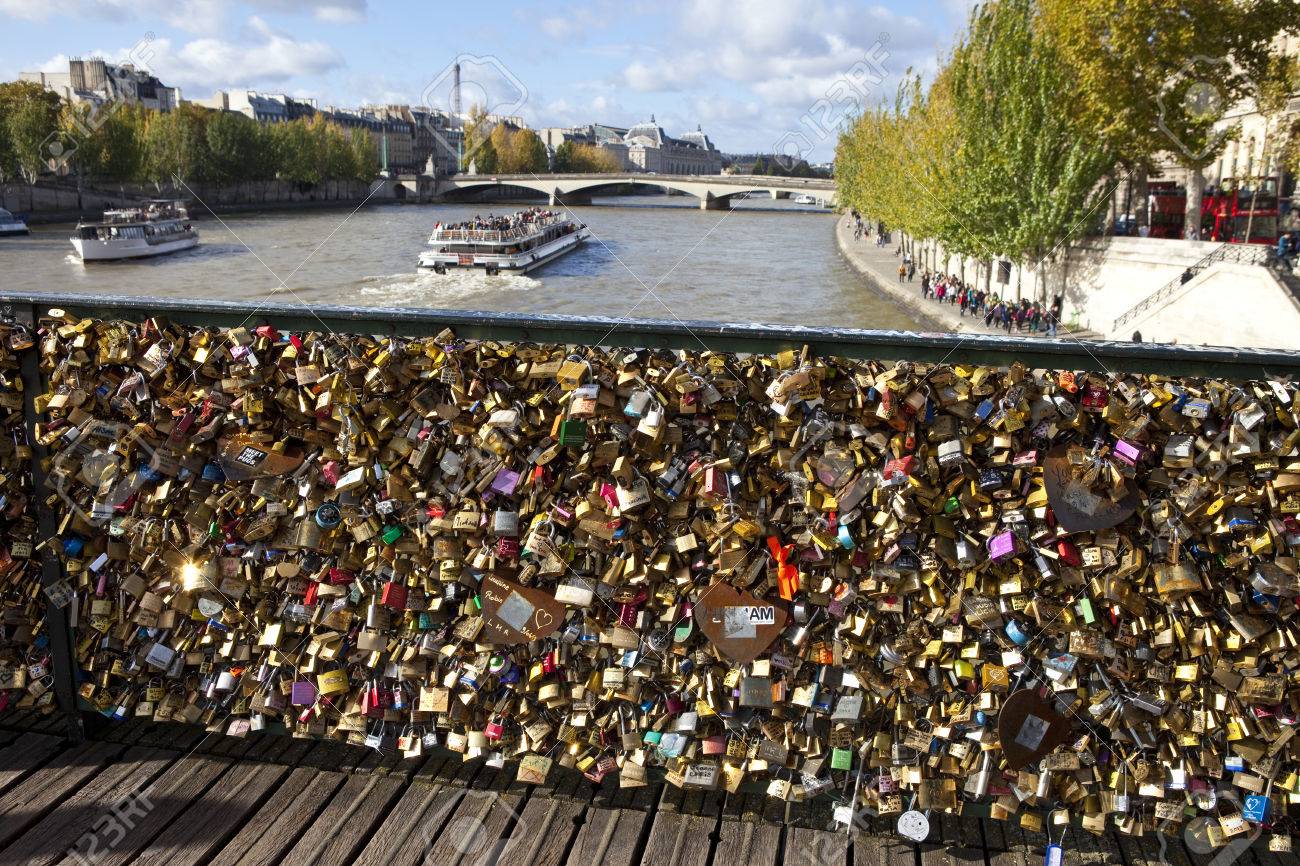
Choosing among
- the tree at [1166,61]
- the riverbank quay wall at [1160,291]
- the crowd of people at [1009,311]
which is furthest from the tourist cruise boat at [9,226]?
the tree at [1166,61]

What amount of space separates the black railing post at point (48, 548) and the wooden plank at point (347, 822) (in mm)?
983

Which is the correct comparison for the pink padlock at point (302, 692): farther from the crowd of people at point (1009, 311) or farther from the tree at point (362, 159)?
the tree at point (362, 159)

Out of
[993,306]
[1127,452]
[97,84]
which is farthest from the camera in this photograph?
[97,84]

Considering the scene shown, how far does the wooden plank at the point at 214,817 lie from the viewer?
251cm

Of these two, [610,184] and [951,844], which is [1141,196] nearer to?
[610,184]

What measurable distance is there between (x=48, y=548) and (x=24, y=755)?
629 millimetres

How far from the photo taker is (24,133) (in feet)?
159

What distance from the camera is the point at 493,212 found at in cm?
5175

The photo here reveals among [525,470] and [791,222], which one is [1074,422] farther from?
[791,222]

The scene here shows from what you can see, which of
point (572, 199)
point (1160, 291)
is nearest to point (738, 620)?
point (1160, 291)

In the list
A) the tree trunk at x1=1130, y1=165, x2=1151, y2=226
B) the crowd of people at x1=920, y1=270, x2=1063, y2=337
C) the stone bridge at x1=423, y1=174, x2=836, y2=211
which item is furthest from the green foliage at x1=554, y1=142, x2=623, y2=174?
the crowd of people at x1=920, y1=270, x2=1063, y2=337

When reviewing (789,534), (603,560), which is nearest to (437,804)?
(603,560)

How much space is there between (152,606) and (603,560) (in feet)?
4.77

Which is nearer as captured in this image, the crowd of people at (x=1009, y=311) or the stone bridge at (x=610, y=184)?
the crowd of people at (x=1009, y=311)
